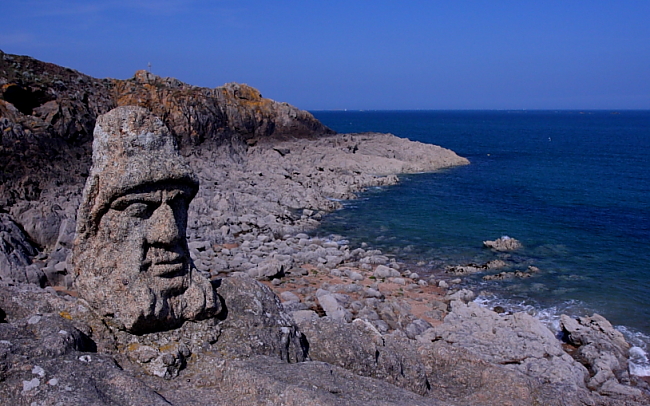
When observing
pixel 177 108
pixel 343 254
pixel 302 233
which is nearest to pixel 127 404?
pixel 343 254

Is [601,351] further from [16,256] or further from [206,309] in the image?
[16,256]

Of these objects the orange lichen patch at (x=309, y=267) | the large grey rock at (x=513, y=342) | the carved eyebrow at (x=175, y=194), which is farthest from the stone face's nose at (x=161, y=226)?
the orange lichen patch at (x=309, y=267)

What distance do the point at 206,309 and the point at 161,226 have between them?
1.35 m

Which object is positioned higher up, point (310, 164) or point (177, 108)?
point (177, 108)

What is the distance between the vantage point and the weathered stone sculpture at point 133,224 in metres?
6.77

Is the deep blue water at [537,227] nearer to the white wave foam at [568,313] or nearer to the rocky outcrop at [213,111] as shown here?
the white wave foam at [568,313]

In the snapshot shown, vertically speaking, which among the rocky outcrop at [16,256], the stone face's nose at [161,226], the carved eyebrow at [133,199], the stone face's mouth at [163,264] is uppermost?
the carved eyebrow at [133,199]

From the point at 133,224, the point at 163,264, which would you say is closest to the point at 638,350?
the point at 163,264

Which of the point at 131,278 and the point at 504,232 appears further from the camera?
the point at 504,232

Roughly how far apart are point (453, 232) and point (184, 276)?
22546mm

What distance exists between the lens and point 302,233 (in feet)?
86.1

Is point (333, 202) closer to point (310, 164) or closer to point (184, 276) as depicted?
point (310, 164)

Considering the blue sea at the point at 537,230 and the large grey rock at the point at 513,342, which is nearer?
the large grey rock at the point at 513,342

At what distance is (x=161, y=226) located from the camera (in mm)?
6973
